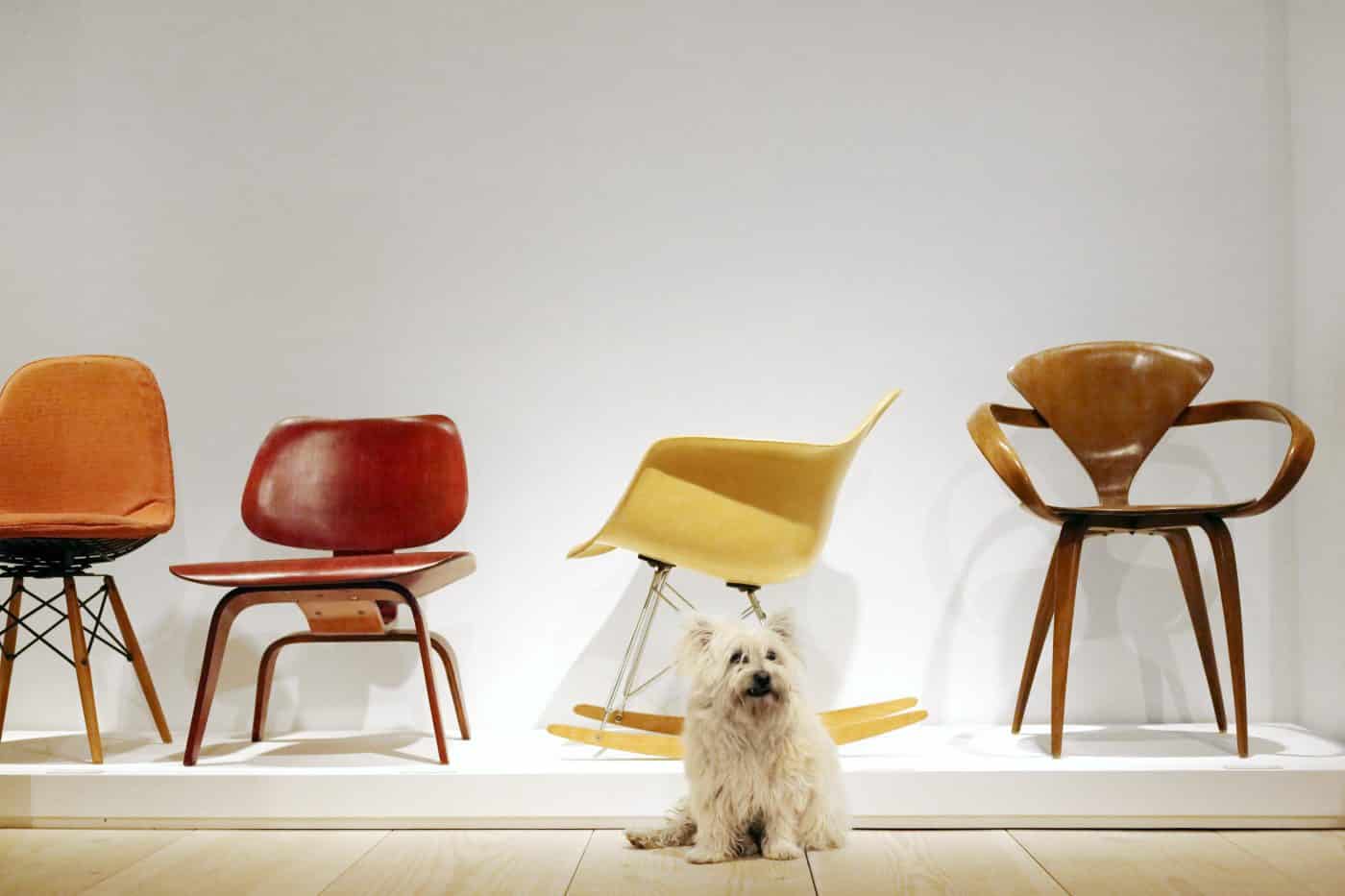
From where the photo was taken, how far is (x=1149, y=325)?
→ 3.34 m

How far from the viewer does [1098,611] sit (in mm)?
3297

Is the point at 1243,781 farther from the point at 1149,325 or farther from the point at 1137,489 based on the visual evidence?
the point at 1149,325

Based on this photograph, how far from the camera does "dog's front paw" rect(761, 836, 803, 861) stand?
2.15 meters

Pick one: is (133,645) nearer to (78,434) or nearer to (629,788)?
(78,434)

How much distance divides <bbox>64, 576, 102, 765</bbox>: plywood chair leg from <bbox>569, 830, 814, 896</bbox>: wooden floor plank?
4.42 ft

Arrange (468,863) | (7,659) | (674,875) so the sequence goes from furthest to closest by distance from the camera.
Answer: (7,659)
(468,863)
(674,875)

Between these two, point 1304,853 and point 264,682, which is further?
point 264,682

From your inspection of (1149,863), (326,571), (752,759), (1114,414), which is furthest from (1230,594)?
(326,571)

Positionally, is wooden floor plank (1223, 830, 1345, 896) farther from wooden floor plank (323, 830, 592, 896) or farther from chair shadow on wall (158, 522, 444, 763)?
chair shadow on wall (158, 522, 444, 763)

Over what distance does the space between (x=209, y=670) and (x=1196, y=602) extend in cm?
255

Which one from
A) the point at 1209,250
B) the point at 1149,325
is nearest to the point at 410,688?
the point at 1149,325

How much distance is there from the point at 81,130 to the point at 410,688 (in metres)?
2.15

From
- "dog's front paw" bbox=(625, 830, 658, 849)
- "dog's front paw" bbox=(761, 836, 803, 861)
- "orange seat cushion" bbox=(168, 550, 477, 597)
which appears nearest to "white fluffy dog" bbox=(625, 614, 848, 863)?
"dog's front paw" bbox=(761, 836, 803, 861)

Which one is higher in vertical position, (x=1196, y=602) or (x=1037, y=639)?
(x=1196, y=602)
